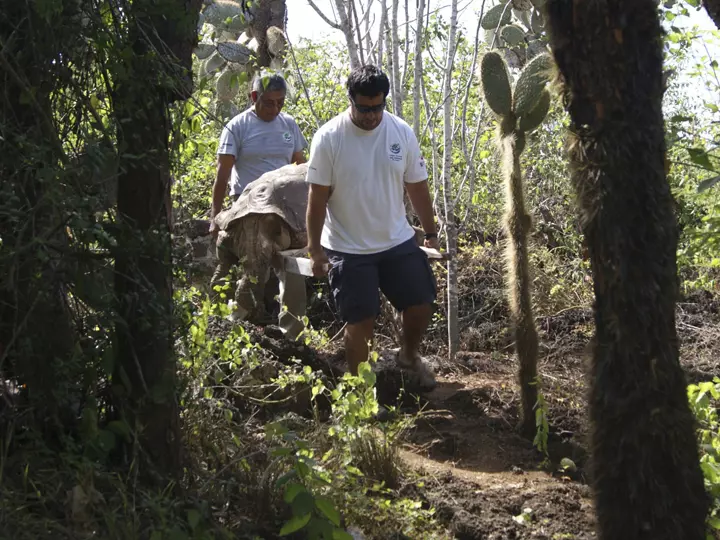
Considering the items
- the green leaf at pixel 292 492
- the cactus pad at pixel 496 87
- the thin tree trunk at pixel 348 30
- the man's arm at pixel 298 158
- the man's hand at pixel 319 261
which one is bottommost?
the green leaf at pixel 292 492

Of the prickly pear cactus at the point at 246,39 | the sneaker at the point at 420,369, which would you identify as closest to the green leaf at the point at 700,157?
the sneaker at the point at 420,369

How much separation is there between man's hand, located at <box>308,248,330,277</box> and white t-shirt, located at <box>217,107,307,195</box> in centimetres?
197

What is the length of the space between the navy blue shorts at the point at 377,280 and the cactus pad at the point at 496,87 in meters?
0.90

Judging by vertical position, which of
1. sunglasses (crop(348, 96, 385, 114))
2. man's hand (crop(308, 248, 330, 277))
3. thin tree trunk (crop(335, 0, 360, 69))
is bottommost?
man's hand (crop(308, 248, 330, 277))

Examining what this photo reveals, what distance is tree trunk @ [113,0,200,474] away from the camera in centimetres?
327

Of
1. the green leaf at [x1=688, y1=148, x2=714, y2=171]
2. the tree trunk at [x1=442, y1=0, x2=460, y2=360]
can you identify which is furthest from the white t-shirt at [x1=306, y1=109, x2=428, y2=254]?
the green leaf at [x1=688, y1=148, x2=714, y2=171]

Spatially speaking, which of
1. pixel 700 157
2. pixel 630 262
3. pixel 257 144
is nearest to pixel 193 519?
pixel 630 262

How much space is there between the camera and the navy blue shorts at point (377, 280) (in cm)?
535

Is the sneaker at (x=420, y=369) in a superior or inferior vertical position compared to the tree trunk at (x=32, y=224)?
inferior

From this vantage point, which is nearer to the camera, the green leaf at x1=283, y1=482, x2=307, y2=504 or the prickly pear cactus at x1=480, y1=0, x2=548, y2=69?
the green leaf at x1=283, y1=482, x2=307, y2=504

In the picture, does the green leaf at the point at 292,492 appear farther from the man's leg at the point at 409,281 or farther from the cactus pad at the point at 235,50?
the man's leg at the point at 409,281

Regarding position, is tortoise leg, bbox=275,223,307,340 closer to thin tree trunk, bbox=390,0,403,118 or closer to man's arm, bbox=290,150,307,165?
man's arm, bbox=290,150,307,165

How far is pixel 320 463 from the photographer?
13.6 feet

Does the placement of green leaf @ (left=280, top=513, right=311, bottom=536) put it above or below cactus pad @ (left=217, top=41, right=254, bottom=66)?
below
